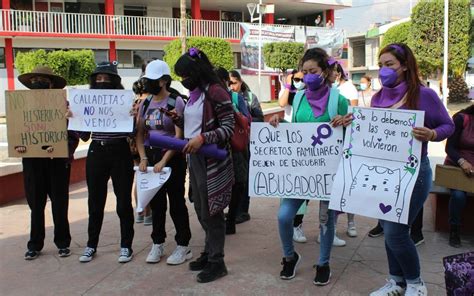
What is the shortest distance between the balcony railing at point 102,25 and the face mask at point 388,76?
24.9 meters

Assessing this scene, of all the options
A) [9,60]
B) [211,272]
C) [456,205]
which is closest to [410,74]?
[456,205]

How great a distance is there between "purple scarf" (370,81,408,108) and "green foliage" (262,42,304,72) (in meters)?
25.8

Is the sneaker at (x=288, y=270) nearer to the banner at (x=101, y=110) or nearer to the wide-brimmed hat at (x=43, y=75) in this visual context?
the banner at (x=101, y=110)

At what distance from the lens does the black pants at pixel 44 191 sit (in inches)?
193

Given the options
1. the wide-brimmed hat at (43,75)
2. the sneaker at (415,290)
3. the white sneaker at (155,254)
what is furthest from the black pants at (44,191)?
the sneaker at (415,290)

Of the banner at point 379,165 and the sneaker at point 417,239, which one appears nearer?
the banner at point 379,165

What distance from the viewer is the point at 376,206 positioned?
358 cm

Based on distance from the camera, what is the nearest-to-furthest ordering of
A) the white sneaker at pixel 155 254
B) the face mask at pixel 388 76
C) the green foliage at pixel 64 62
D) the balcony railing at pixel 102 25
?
1. the face mask at pixel 388 76
2. the white sneaker at pixel 155 254
3. the green foliage at pixel 64 62
4. the balcony railing at pixel 102 25

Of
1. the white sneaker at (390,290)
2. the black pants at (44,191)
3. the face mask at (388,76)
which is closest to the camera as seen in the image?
the face mask at (388,76)

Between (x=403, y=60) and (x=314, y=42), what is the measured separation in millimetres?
30432

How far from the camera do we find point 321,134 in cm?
398

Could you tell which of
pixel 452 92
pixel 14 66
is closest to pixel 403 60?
pixel 14 66

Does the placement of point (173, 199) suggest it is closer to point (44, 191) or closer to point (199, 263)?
point (199, 263)

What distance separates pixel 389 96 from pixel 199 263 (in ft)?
7.26
